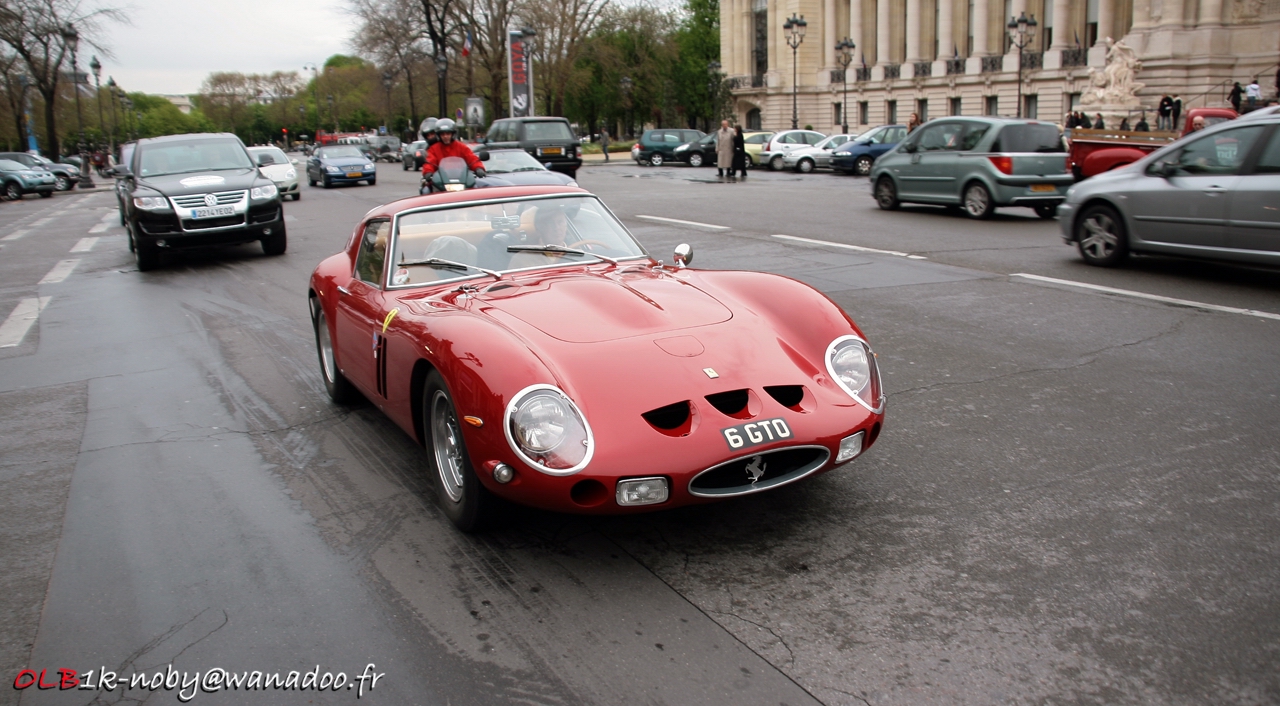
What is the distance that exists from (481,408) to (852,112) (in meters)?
67.1

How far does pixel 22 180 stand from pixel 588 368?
4151 centimetres

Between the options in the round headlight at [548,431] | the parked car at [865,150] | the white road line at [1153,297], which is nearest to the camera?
the round headlight at [548,431]

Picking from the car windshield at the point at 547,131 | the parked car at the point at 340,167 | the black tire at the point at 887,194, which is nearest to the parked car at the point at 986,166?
the black tire at the point at 887,194

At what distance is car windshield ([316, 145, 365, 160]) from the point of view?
33438 mm

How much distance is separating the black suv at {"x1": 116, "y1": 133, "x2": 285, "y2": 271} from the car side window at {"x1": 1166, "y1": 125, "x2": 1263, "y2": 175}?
11.1 meters

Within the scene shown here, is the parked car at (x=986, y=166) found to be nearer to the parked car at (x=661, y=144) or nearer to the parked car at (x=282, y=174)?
the parked car at (x=282, y=174)

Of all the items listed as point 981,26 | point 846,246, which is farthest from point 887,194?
point 981,26

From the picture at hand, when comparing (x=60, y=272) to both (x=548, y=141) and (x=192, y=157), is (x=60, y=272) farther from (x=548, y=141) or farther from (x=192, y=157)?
(x=548, y=141)

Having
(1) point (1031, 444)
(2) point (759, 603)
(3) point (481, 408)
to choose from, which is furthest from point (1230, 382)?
(3) point (481, 408)

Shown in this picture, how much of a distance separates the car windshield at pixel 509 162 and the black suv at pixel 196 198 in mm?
6975

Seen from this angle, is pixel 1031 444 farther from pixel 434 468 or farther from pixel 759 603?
pixel 434 468

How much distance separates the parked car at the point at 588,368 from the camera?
343cm

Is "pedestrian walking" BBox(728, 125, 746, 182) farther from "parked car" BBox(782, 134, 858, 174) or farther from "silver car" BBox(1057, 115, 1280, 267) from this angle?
"silver car" BBox(1057, 115, 1280, 267)

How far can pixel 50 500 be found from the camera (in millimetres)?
4664
